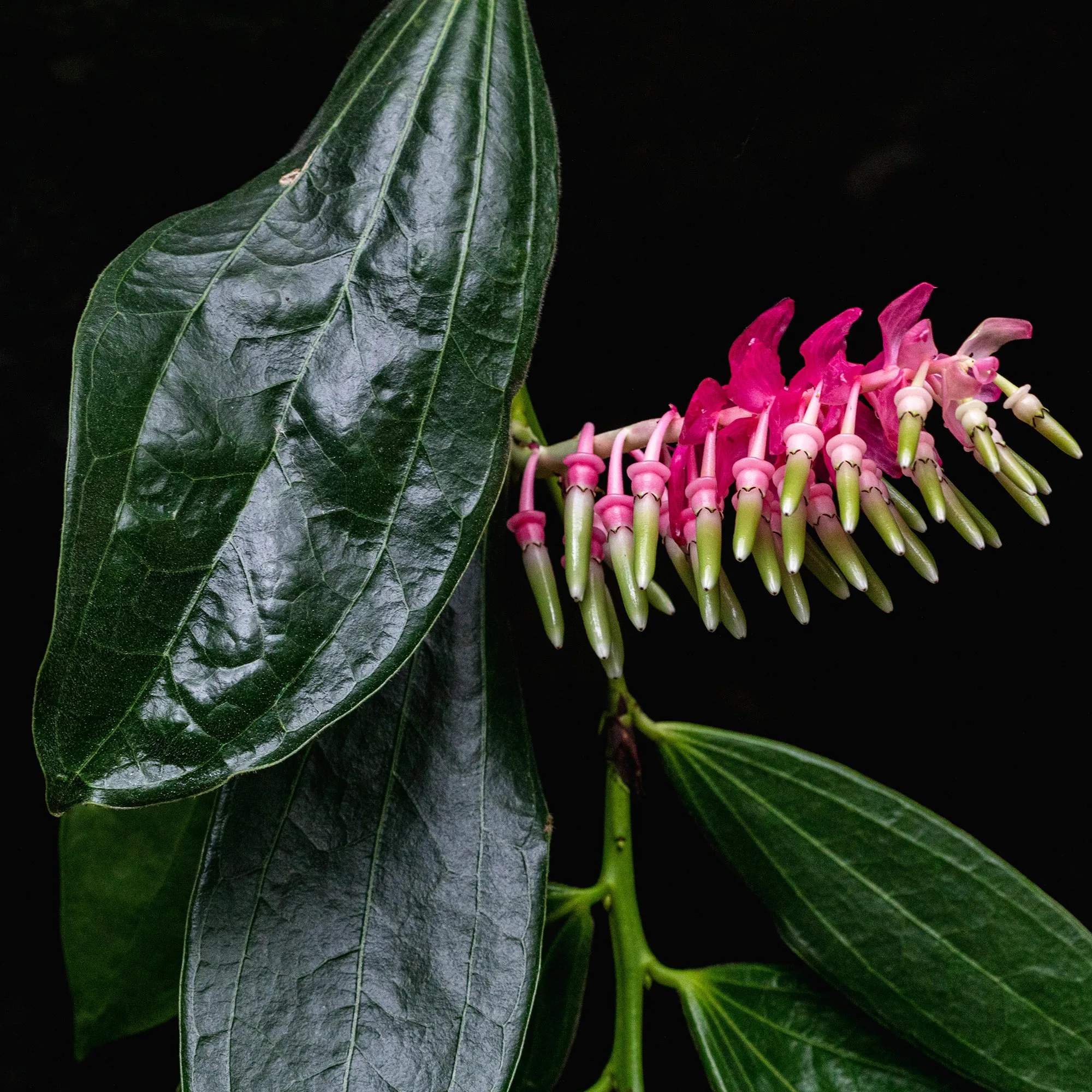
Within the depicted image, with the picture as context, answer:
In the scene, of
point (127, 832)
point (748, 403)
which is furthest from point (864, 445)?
point (127, 832)

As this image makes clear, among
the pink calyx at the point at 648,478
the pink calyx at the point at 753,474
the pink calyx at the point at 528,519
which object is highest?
the pink calyx at the point at 528,519

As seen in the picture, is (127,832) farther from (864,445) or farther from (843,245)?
(843,245)

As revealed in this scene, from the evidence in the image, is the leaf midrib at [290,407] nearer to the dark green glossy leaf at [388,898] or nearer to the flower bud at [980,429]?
the dark green glossy leaf at [388,898]

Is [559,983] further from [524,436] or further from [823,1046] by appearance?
[524,436]

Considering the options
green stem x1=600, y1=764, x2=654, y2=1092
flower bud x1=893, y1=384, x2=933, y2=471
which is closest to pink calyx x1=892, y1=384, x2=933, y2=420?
flower bud x1=893, y1=384, x2=933, y2=471

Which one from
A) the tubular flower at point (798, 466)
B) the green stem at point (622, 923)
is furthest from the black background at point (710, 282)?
the tubular flower at point (798, 466)

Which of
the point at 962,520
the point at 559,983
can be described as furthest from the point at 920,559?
the point at 559,983
